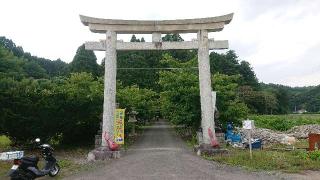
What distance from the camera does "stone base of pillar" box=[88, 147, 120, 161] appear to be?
56.2 feet

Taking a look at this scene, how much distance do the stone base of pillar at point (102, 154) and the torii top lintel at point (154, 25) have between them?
5587mm

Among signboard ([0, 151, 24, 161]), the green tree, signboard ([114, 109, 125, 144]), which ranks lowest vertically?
signboard ([0, 151, 24, 161])

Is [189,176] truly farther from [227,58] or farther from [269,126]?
[227,58]

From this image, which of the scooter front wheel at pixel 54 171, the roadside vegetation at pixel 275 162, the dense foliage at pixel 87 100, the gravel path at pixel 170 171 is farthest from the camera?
the dense foliage at pixel 87 100

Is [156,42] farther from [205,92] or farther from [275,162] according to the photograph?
[275,162]

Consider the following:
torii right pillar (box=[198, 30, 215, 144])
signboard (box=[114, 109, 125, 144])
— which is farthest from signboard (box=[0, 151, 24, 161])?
torii right pillar (box=[198, 30, 215, 144])

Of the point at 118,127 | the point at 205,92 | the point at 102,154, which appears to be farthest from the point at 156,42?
the point at 102,154

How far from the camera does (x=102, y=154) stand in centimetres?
1725

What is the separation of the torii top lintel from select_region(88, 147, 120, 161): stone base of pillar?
5587mm

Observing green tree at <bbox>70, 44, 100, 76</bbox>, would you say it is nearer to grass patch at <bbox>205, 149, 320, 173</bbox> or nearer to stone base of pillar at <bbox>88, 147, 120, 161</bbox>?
stone base of pillar at <bbox>88, 147, 120, 161</bbox>

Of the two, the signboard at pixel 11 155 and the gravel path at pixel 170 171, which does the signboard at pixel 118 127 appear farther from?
the signboard at pixel 11 155

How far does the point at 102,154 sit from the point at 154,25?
6.39 m

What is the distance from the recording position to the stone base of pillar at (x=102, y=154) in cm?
1714

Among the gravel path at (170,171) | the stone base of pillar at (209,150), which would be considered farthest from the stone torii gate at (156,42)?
the gravel path at (170,171)
